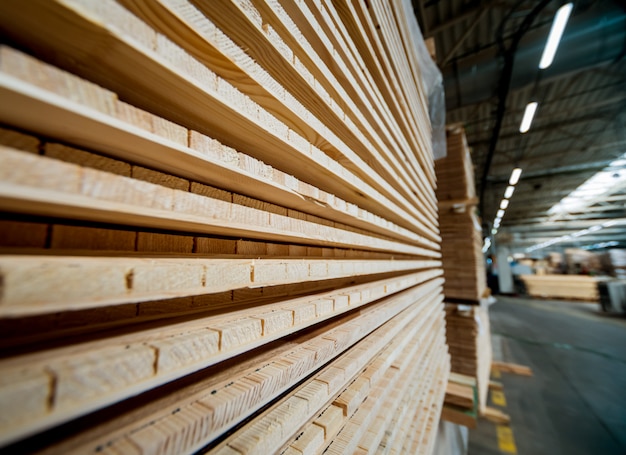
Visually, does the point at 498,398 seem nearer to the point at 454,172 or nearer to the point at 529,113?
the point at 454,172

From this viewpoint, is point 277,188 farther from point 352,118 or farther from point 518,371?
point 518,371

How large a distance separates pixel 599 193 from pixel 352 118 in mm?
23905

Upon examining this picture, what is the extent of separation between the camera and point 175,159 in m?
0.58

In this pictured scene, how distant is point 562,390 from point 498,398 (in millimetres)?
2001

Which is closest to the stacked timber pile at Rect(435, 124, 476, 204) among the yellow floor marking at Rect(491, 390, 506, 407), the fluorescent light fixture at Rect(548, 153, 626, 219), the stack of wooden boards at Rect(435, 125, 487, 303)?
the stack of wooden boards at Rect(435, 125, 487, 303)

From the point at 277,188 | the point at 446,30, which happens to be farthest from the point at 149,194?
the point at 446,30

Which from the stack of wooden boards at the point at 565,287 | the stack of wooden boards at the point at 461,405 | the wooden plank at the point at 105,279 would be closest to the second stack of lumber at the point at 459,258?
the stack of wooden boards at the point at 461,405

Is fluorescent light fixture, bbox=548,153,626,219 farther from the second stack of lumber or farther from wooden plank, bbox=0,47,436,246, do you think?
wooden plank, bbox=0,47,436,246

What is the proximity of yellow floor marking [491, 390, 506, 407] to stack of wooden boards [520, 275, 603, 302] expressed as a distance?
1772 cm

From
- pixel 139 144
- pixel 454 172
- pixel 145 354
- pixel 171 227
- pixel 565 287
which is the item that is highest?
pixel 454 172

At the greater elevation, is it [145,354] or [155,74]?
[155,74]

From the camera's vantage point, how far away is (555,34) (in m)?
4.21

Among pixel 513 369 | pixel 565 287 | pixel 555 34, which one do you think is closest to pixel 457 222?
pixel 555 34

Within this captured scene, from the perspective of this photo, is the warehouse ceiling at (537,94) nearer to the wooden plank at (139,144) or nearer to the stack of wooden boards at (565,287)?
the stack of wooden boards at (565,287)
